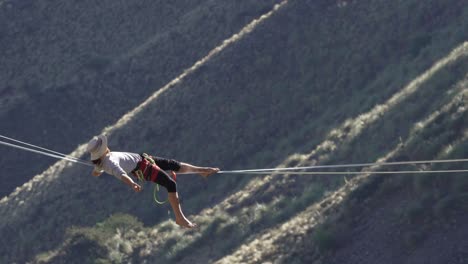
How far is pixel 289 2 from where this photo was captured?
148 feet

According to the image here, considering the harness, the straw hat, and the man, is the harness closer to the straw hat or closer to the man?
the man

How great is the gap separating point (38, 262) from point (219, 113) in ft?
34.7

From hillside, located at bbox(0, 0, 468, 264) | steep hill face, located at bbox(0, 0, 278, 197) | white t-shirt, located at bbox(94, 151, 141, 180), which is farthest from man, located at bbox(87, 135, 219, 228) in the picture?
steep hill face, located at bbox(0, 0, 278, 197)

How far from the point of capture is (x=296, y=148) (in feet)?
113

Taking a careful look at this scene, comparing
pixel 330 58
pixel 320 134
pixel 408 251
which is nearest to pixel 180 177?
pixel 320 134

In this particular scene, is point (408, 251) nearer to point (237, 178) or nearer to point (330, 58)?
point (237, 178)

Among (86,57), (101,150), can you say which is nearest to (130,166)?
(101,150)

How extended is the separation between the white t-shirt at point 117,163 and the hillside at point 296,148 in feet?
28.2

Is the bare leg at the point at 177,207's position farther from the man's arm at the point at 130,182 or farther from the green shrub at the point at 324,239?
the green shrub at the point at 324,239

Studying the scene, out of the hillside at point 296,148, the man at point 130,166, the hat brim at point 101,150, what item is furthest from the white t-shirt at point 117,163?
the hillside at point 296,148

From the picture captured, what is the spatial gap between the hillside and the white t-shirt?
8589 mm

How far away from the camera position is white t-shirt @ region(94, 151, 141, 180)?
14117 mm

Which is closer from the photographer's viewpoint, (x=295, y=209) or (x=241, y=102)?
(x=295, y=209)

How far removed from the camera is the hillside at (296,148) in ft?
76.5
